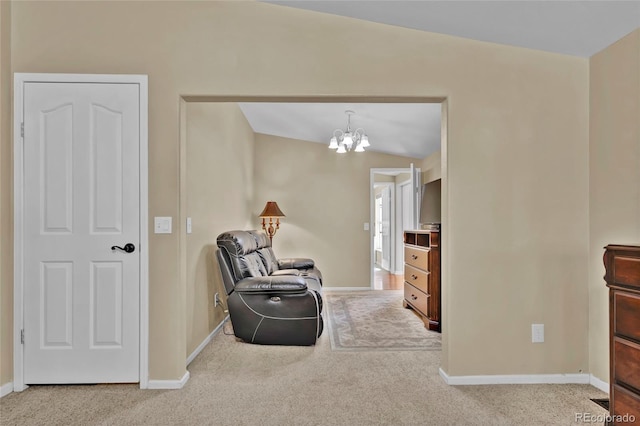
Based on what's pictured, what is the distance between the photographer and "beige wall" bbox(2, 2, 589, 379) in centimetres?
252

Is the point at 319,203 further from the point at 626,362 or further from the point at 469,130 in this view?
the point at 626,362

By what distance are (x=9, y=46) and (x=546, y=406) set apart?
407 cm

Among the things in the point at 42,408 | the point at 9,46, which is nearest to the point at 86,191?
the point at 9,46

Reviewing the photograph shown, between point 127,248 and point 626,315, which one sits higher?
point 127,248

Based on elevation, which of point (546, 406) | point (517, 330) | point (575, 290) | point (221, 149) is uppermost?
point (221, 149)

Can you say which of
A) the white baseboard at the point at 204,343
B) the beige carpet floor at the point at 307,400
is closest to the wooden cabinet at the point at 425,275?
the beige carpet floor at the point at 307,400

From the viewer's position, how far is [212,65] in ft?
8.29

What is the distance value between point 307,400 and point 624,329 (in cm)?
173

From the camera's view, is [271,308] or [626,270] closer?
[626,270]

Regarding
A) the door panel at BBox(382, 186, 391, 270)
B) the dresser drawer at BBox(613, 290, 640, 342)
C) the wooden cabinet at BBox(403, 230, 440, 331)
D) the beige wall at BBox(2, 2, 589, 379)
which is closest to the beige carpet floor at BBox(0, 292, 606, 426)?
the beige wall at BBox(2, 2, 589, 379)

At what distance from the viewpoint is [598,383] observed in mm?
2482

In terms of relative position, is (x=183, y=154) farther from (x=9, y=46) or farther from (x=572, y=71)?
(x=572, y=71)

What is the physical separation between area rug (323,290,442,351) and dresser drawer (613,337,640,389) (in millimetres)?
1567

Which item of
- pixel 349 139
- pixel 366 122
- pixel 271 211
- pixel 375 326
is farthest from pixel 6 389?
pixel 366 122
